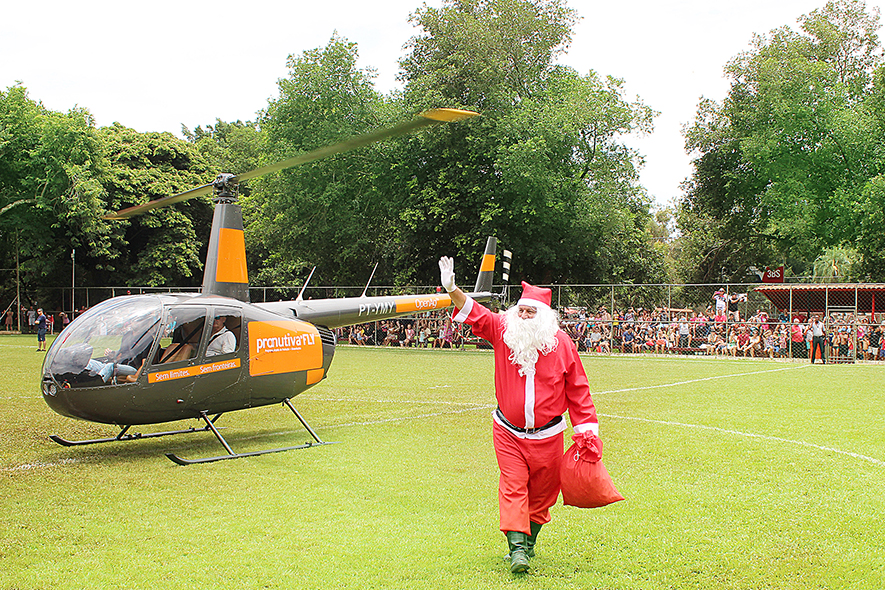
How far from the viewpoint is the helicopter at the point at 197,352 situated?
8344 millimetres

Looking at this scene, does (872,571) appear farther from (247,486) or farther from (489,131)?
(489,131)

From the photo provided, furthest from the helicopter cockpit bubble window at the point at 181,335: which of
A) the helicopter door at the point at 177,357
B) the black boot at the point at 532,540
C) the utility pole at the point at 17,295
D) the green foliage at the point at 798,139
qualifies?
the utility pole at the point at 17,295

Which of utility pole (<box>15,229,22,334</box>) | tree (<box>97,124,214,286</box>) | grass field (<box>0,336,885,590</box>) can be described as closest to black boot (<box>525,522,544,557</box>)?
grass field (<box>0,336,885,590</box>)

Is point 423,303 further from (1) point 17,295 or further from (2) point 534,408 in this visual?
(1) point 17,295

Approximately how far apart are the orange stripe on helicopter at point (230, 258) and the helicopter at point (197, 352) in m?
0.01

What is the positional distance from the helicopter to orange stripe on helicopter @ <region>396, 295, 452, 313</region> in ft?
6.22

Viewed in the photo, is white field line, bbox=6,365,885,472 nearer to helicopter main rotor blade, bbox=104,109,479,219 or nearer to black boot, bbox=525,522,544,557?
helicopter main rotor blade, bbox=104,109,479,219

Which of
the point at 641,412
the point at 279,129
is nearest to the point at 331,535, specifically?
the point at 641,412

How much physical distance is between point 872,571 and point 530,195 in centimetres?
2877

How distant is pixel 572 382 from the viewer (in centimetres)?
550

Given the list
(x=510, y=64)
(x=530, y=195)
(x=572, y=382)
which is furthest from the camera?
(x=510, y=64)

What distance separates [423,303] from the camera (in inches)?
515

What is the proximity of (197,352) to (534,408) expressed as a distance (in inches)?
206

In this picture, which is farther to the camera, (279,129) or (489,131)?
(279,129)
